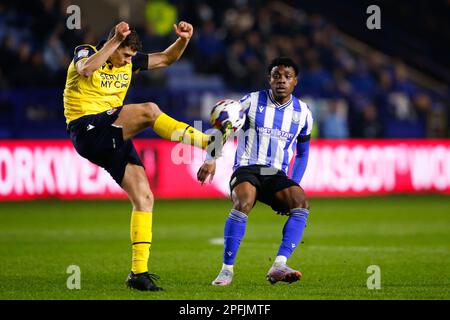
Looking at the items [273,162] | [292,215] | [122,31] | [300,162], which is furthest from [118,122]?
[300,162]

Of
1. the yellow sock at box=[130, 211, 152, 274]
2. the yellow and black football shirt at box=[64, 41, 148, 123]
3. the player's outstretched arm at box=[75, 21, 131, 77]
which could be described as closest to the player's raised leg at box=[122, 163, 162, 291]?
the yellow sock at box=[130, 211, 152, 274]

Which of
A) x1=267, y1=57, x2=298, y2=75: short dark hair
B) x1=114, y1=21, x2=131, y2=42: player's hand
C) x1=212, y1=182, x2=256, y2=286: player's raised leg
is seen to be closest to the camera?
x1=114, y1=21, x2=131, y2=42: player's hand

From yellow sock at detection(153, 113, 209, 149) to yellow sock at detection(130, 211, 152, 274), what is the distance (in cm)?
83

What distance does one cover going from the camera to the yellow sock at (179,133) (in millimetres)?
7625

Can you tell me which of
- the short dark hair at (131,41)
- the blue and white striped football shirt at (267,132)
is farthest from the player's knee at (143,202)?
the short dark hair at (131,41)

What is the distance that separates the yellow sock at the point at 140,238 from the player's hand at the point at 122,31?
1.47 m

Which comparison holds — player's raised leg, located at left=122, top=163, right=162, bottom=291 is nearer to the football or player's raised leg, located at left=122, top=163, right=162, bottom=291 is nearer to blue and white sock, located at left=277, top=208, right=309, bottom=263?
the football

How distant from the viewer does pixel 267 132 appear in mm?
8711

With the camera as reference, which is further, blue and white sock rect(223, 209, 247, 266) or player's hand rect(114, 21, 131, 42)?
blue and white sock rect(223, 209, 247, 266)

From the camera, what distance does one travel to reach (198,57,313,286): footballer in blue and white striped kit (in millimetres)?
8359

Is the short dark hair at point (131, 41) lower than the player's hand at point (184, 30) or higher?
lower

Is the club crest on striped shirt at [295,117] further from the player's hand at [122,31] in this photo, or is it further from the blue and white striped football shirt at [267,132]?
the player's hand at [122,31]
